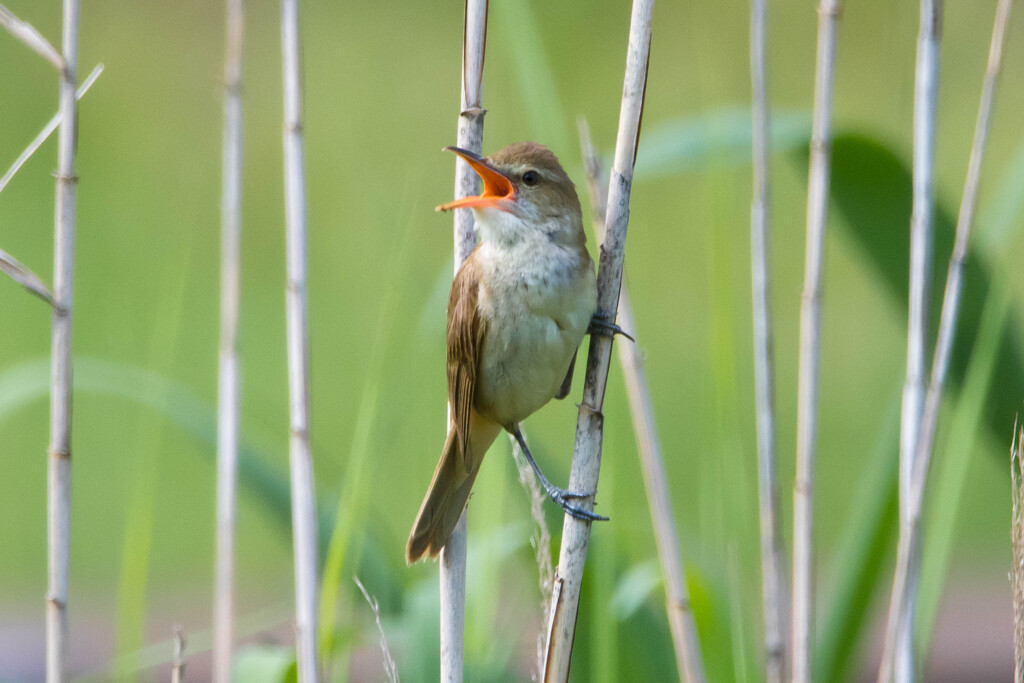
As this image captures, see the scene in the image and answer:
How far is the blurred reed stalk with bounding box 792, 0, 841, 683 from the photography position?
1234 millimetres

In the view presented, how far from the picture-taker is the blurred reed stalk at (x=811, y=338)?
4.05ft

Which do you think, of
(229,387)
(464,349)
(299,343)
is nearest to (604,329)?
(464,349)

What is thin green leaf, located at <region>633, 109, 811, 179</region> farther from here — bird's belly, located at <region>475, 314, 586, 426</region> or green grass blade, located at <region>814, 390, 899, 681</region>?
green grass blade, located at <region>814, 390, 899, 681</region>

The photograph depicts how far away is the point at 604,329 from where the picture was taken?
50.4 inches

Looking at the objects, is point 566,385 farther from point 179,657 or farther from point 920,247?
point 179,657

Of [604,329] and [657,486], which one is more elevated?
[604,329]

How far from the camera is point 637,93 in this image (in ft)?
3.59

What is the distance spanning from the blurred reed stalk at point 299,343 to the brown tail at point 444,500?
197 millimetres

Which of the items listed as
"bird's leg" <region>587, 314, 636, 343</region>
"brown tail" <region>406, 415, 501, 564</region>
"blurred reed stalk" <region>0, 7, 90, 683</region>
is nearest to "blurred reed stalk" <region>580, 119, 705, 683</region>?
"bird's leg" <region>587, 314, 636, 343</region>

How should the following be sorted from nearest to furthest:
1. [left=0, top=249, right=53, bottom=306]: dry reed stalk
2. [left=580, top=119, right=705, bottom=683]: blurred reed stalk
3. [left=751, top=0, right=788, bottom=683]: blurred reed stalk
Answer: [left=0, top=249, right=53, bottom=306]: dry reed stalk → [left=580, top=119, right=705, bottom=683]: blurred reed stalk → [left=751, top=0, right=788, bottom=683]: blurred reed stalk

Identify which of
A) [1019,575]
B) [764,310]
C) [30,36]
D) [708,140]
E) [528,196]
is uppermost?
[708,140]

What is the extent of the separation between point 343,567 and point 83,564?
2.80 meters

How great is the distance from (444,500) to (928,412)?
703 millimetres

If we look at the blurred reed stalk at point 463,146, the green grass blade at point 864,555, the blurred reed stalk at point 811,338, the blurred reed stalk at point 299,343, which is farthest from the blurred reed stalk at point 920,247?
the blurred reed stalk at point 299,343
